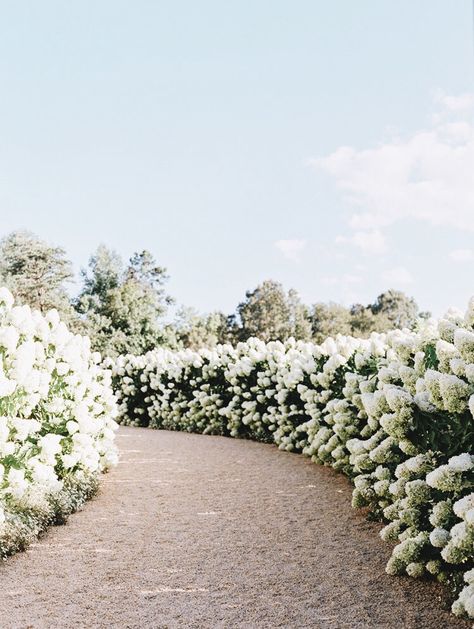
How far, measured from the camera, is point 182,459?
966 centimetres

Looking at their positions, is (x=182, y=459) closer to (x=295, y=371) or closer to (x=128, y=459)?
(x=128, y=459)

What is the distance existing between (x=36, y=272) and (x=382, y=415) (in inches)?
1251

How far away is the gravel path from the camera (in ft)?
13.3

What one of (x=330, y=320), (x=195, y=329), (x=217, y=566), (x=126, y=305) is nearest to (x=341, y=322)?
(x=330, y=320)

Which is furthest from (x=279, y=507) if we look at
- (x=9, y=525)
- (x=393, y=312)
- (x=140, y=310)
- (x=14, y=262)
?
(x=393, y=312)

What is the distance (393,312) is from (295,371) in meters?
57.4

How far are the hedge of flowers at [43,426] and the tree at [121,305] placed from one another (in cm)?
1934

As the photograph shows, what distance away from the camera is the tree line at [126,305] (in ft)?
93.2

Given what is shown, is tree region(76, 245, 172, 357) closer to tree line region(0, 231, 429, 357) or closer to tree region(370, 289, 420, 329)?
tree line region(0, 231, 429, 357)

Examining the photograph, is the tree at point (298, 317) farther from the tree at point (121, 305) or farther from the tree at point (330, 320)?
the tree at point (121, 305)

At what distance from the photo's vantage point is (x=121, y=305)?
2873cm

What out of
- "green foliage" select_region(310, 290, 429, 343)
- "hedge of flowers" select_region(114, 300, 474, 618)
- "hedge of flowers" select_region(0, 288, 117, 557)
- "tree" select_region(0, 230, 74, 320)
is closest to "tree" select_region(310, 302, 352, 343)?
"green foliage" select_region(310, 290, 429, 343)

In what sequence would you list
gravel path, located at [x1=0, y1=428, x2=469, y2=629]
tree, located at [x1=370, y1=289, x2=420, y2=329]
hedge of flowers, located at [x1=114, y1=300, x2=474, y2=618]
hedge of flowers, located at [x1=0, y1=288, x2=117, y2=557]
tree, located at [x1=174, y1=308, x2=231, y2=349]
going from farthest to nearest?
1. tree, located at [x1=370, y1=289, x2=420, y2=329]
2. tree, located at [x1=174, y1=308, x2=231, y2=349]
3. hedge of flowers, located at [x1=0, y1=288, x2=117, y2=557]
4. gravel path, located at [x1=0, y1=428, x2=469, y2=629]
5. hedge of flowers, located at [x1=114, y1=300, x2=474, y2=618]

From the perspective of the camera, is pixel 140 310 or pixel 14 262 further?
pixel 14 262
